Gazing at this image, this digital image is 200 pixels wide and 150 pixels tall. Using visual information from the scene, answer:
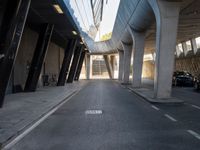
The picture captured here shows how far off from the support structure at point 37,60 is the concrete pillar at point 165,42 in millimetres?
9979

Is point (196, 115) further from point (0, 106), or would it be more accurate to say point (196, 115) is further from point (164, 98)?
point (0, 106)

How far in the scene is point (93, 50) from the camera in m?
78.1

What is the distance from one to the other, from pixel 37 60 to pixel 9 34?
10.7 metres

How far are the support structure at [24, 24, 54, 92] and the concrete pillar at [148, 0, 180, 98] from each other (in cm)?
998

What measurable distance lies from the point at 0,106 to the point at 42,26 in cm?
1208

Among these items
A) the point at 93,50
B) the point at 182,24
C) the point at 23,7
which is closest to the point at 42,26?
the point at 23,7

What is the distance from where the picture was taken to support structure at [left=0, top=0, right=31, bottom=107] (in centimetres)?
1363

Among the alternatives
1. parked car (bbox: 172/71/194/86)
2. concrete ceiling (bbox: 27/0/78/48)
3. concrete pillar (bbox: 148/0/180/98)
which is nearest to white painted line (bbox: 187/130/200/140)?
concrete pillar (bbox: 148/0/180/98)

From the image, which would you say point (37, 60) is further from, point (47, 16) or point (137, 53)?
point (137, 53)

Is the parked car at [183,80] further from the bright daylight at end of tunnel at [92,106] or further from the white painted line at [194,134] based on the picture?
the white painted line at [194,134]

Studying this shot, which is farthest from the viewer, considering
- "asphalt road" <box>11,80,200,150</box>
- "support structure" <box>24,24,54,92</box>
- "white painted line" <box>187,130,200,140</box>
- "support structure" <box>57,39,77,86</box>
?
"support structure" <box>57,39,77,86</box>

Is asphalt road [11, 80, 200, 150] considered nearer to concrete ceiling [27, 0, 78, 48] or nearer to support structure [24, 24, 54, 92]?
concrete ceiling [27, 0, 78, 48]

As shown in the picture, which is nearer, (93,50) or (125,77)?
(125,77)

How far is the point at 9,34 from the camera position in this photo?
45.1ft
